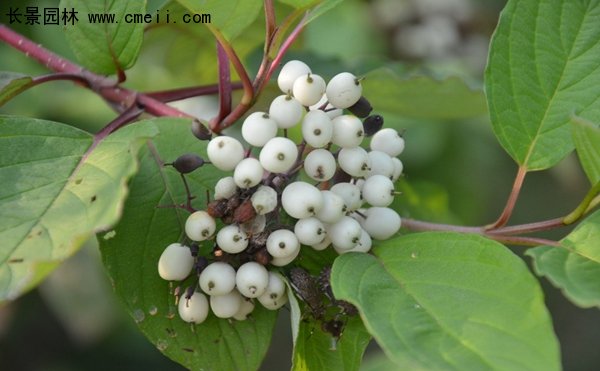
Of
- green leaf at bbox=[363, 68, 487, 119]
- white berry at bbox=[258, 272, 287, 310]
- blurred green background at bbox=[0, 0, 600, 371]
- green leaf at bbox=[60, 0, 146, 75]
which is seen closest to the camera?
white berry at bbox=[258, 272, 287, 310]

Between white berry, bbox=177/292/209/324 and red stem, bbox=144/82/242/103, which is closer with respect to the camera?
white berry, bbox=177/292/209/324

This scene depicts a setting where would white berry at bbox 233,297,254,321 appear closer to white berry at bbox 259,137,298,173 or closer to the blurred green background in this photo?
white berry at bbox 259,137,298,173

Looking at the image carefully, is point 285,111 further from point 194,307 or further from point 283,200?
point 194,307

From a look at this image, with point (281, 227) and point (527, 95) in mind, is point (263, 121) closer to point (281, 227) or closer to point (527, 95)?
point (281, 227)

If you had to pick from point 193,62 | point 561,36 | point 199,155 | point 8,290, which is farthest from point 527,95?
point 193,62

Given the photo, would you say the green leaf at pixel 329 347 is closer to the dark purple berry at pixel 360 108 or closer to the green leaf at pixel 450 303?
the green leaf at pixel 450 303

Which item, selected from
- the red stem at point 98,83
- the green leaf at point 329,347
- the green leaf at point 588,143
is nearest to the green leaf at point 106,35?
the red stem at point 98,83

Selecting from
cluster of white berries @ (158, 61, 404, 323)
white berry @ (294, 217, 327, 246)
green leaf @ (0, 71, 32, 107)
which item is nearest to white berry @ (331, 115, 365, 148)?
cluster of white berries @ (158, 61, 404, 323)
